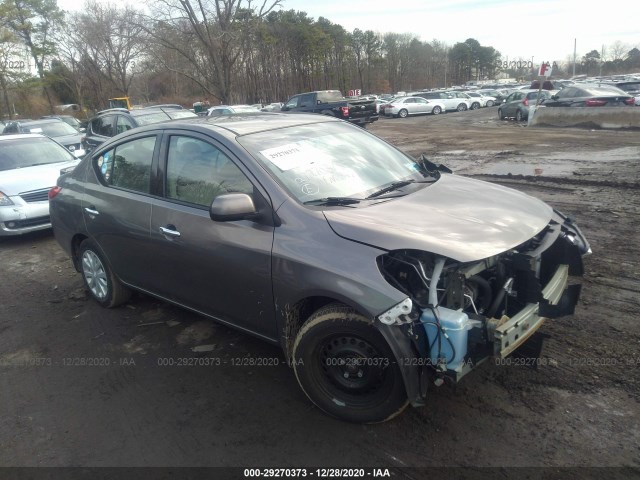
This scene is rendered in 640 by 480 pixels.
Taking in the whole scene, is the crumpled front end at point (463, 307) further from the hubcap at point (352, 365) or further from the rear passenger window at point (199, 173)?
the rear passenger window at point (199, 173)

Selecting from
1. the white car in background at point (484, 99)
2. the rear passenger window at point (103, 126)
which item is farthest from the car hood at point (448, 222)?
the white car in background at point (484, 99)

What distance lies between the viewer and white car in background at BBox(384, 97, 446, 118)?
35219 mm

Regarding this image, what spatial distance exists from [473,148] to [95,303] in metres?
12.4

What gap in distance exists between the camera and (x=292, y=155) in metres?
3.56

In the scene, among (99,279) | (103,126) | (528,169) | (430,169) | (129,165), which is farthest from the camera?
(103,126)

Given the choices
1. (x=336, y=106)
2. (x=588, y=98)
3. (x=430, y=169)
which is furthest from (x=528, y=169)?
(x=336, y=106)

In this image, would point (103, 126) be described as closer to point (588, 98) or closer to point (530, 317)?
point (530, 317)

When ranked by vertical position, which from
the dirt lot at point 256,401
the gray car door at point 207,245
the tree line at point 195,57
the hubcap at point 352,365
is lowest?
the dirt lot at point 256,401

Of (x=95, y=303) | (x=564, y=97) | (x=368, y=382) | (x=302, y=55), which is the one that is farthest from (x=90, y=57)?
(x=368, y=382)

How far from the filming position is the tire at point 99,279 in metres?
4.75

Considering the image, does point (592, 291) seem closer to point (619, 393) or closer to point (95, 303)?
point (619, 393)

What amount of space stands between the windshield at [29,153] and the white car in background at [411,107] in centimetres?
2859

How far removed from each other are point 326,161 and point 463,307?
1478 millimetres

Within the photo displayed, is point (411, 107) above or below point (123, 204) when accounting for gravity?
above
